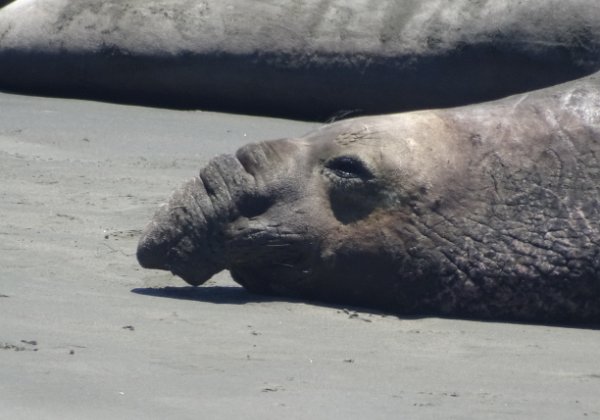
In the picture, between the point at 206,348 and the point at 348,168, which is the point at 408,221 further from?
the point at 206,348

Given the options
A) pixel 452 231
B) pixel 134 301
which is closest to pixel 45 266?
pixel 134 301

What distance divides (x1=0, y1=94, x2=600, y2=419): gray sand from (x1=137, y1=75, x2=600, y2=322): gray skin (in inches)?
4.4

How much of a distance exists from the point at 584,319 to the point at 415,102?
4904mm

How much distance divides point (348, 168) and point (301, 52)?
5152mm

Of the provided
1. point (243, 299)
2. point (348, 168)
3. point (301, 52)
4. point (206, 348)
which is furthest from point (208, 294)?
point (301, 52)

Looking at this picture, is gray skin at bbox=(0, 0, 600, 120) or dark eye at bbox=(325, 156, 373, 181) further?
gray skin at bbox=(0, 0, 600, 120)

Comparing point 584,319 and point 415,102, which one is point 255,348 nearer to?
point 584,319

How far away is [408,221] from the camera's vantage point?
5355 mm

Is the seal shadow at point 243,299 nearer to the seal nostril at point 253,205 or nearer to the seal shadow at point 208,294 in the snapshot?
the seal shadow at point 208,294

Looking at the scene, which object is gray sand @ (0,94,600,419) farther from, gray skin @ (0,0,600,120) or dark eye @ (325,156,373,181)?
gray skin @ (0,0,600,120)

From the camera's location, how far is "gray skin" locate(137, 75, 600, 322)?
17.5 feet

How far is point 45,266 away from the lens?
5680 mm

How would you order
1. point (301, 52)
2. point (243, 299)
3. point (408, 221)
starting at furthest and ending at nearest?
point (301, 52) → point (243, 299) → point (408, 221)

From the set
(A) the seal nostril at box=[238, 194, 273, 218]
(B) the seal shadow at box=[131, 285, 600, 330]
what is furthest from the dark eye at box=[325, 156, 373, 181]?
(B) the seal shadow at box=[131, 285, 600, 330]
